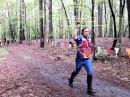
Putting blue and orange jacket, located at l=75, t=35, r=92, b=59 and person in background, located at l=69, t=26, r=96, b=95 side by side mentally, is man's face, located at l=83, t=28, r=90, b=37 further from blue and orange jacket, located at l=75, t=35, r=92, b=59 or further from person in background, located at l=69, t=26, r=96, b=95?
blue and orange jacket, located at l=75, t=35, r=92, b=59

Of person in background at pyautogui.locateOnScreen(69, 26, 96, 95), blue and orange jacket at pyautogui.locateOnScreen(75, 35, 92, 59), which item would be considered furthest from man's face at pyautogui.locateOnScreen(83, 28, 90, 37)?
blue and orange jacket at pyautogui.locateOnScreen(75, 35, 92, 59)

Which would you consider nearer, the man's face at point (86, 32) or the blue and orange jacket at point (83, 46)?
the man's face at point (86, 32)

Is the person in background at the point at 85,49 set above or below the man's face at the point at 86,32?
below

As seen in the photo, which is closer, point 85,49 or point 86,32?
point 86,32

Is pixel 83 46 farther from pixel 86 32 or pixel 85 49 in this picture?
pixel 86 32

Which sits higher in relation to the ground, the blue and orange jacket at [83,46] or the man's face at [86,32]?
the man's face at [86,32]

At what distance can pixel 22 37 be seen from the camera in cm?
5309

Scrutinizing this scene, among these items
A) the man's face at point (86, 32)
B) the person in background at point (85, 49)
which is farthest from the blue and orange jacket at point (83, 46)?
the man's face at point (86, 32)

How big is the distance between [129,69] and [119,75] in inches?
48.8

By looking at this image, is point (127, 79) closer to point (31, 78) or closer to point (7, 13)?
point (31, 78)

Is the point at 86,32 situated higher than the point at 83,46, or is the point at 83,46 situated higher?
the point at 86,32

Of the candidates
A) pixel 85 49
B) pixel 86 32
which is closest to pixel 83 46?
pixel 85 49

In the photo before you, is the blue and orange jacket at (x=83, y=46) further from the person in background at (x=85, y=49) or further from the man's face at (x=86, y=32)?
the man's face at (x=86, y=32)

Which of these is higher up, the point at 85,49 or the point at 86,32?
the point at 86,32
